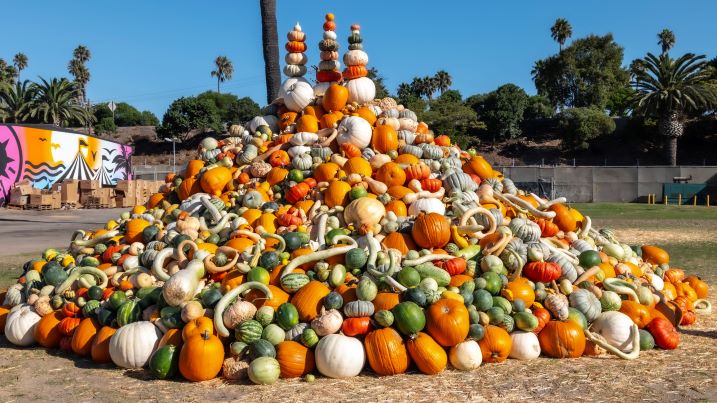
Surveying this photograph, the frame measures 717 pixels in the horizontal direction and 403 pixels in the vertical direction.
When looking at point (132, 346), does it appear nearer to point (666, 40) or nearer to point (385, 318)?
point (385, 318)

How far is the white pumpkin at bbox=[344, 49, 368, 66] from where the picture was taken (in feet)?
32.2

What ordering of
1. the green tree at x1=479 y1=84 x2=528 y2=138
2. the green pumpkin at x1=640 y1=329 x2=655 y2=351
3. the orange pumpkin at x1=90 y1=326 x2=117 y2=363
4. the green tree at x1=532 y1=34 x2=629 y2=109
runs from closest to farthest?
the orange pumpkin at x1=90 y1=326 x2=117 y2=363, the green pumpkin at x1=640 y1=329 x2=655 y2=351, the green tree at x1=479 y1=84 x2=528 y2=138, the green tree at x1=532 y1=34 x2=629 y2=109

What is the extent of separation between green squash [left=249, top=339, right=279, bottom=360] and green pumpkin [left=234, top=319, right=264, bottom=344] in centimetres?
5

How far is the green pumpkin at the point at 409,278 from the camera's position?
19.1 feet

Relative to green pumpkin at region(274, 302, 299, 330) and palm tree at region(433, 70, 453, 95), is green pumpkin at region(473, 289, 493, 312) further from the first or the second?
palm tree at region(433, 70, 453, 95)

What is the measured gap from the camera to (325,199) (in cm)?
774

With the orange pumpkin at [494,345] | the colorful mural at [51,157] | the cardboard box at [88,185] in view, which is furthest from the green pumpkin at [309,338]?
the colorful mural at [51,157]

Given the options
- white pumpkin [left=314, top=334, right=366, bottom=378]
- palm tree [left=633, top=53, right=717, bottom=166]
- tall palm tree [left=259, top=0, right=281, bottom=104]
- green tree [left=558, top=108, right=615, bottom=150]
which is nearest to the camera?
white pumpkin [left=314, top=334, right=366, bottom=378]

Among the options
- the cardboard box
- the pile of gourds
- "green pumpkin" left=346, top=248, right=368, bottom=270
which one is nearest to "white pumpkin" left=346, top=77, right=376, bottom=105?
the pile of gourds

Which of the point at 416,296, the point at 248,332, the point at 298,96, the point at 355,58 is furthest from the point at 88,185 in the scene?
the point at 416,296

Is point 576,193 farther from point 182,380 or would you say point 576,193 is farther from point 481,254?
point 182,380

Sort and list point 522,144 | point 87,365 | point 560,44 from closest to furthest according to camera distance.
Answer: point 87,365, point 522,144, point 560,44

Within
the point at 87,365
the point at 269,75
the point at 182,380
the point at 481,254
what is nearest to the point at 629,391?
the point at 481,254

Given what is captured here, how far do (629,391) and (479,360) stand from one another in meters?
1.20
